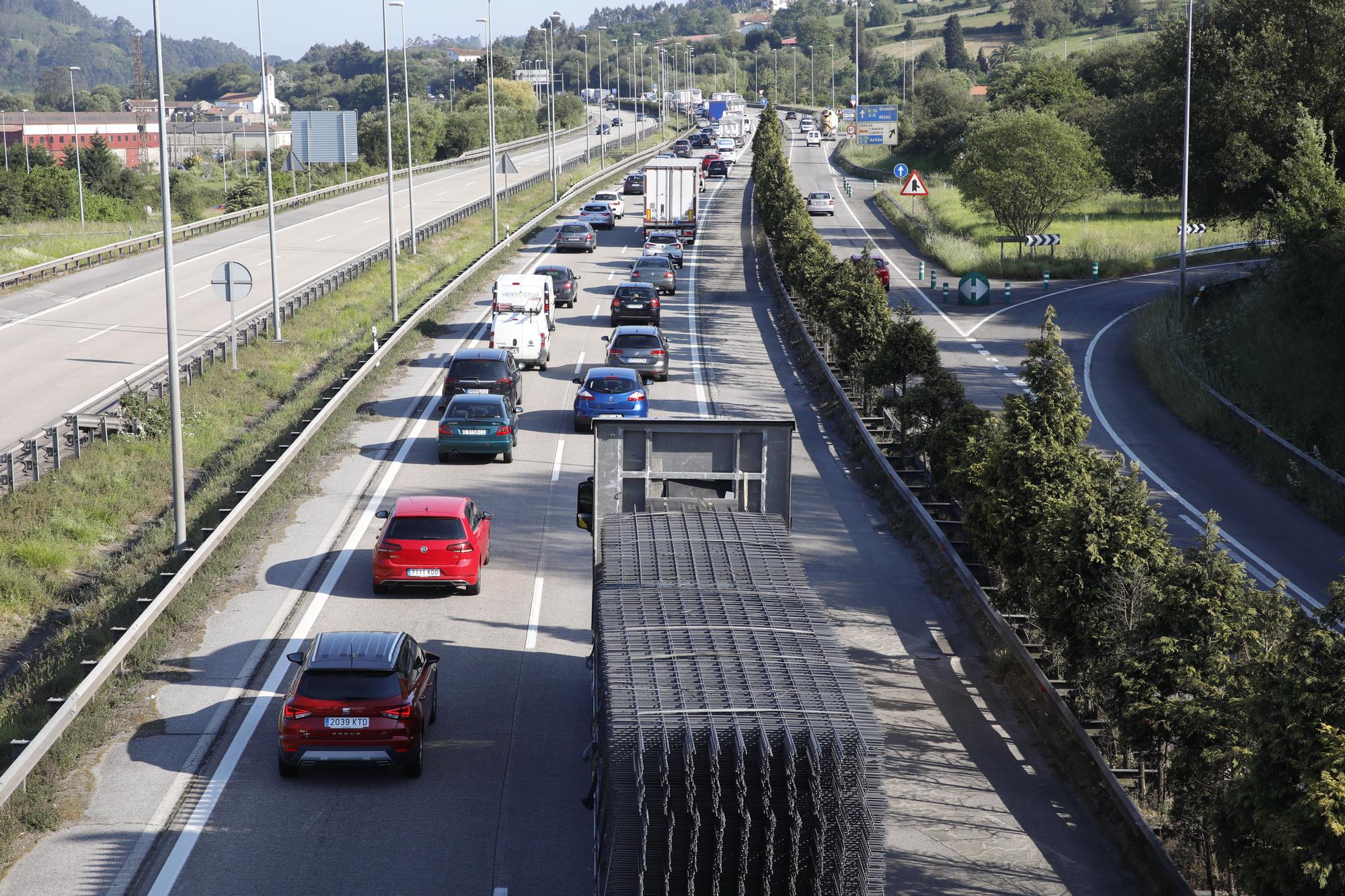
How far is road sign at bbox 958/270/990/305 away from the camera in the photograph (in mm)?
43031

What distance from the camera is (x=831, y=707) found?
30.3 feet

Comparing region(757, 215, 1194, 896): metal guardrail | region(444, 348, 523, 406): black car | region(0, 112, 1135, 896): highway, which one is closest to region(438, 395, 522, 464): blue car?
region(0, 112, 1135, 896): highway

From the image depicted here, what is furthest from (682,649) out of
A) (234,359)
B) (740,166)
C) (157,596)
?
(740,166)

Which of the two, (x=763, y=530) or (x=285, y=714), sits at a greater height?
(x=763, y=530)

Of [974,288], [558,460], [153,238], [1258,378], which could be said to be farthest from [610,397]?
[153,238]

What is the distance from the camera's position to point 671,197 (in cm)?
6116

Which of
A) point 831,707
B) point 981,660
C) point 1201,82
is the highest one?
point 1201,82

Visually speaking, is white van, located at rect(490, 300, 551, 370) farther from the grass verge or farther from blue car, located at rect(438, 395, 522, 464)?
the grass verge

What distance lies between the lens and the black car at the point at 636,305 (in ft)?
134

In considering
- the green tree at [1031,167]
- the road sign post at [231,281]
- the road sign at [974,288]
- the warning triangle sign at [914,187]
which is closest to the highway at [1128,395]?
the road sign at [974,288]

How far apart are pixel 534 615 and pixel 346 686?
535cm

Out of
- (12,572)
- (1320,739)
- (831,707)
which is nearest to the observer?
(1320,739)

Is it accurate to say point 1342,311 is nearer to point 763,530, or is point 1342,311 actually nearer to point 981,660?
point 981,660

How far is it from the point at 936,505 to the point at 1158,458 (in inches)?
316
